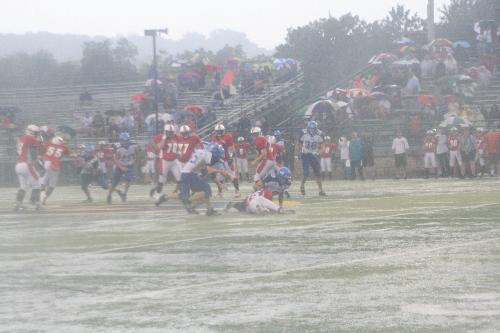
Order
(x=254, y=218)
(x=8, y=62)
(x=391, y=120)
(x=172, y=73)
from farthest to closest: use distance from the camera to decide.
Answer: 1. (x=8, y=62)
2. (x=172, y=73)
3. (x=391, y=120)
4. (x=254, y=218)

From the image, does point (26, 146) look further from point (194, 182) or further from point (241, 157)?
point (241, 157)

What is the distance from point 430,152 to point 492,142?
224 centimetres

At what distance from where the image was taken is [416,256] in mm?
12133

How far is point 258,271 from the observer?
11.2m

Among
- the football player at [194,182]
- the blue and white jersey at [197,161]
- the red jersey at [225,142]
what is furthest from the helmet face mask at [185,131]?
the red jersey at [225,142]

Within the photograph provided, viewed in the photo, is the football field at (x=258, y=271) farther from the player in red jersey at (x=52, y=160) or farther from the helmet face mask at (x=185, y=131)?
the player in red jersey at (x=52, y=160)

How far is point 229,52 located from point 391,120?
62.1m

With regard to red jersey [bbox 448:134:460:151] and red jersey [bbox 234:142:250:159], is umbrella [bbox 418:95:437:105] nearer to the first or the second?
red jersey [bbox 448:134:460:151]

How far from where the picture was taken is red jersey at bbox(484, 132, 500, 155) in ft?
110

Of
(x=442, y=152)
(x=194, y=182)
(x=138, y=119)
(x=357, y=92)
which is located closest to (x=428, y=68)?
(x=357, y=92)

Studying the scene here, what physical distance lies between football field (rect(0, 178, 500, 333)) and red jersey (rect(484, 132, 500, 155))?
561 inches

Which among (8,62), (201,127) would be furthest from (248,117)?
(8,62)

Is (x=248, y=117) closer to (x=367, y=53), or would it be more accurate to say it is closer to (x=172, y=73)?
(x=172, y=73)

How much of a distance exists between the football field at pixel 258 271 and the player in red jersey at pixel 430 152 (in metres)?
15.3
